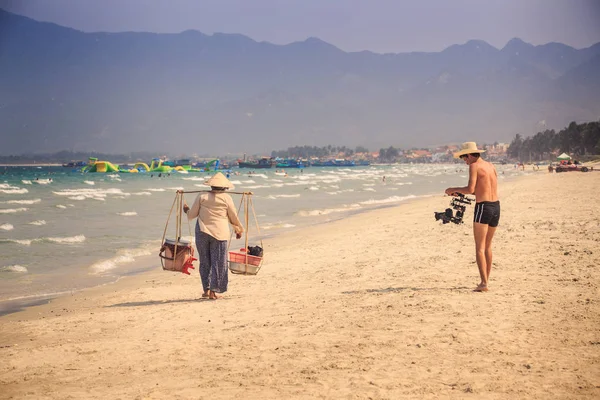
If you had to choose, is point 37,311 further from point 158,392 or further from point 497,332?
point 497,332

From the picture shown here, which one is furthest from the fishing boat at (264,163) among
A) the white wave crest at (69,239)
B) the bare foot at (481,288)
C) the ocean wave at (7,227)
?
the bare foot at (481,288)

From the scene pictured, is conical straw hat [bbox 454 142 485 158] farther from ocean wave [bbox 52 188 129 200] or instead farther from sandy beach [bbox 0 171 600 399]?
ocean wave [bbox 52 188 129 200]

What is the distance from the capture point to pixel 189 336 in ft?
20.0

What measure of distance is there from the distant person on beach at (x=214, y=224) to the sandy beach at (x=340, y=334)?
1.95ft

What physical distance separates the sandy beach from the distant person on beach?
60 centimetres

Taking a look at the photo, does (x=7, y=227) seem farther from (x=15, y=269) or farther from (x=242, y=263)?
(x=242, y=263)

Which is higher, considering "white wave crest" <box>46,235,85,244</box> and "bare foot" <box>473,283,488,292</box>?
"bare foot" <box>473,283,488,292</box>

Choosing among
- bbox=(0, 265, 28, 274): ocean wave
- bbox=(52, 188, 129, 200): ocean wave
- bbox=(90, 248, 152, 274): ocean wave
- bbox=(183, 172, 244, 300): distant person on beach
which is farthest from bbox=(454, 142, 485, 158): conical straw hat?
bbox=(52, 188, 129, 200): ocean wave

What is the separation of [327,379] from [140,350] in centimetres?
229

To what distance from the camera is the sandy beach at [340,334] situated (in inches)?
173

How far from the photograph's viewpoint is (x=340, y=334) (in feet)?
18.6

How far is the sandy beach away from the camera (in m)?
4.41

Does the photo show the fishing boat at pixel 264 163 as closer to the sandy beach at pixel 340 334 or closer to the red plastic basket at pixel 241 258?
the sandy beach at pixel 340 334

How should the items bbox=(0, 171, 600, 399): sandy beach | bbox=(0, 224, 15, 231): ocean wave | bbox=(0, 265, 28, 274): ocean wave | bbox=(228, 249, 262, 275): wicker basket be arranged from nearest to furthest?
bbox=(0, 171, 600, 399): sandy beach, bbox=(228, 249, 262, 275): wicker basket, bbox=(0, 265, 28, 274): ocean wave, bbox=(0, 224, 15, 231): ocean wave
